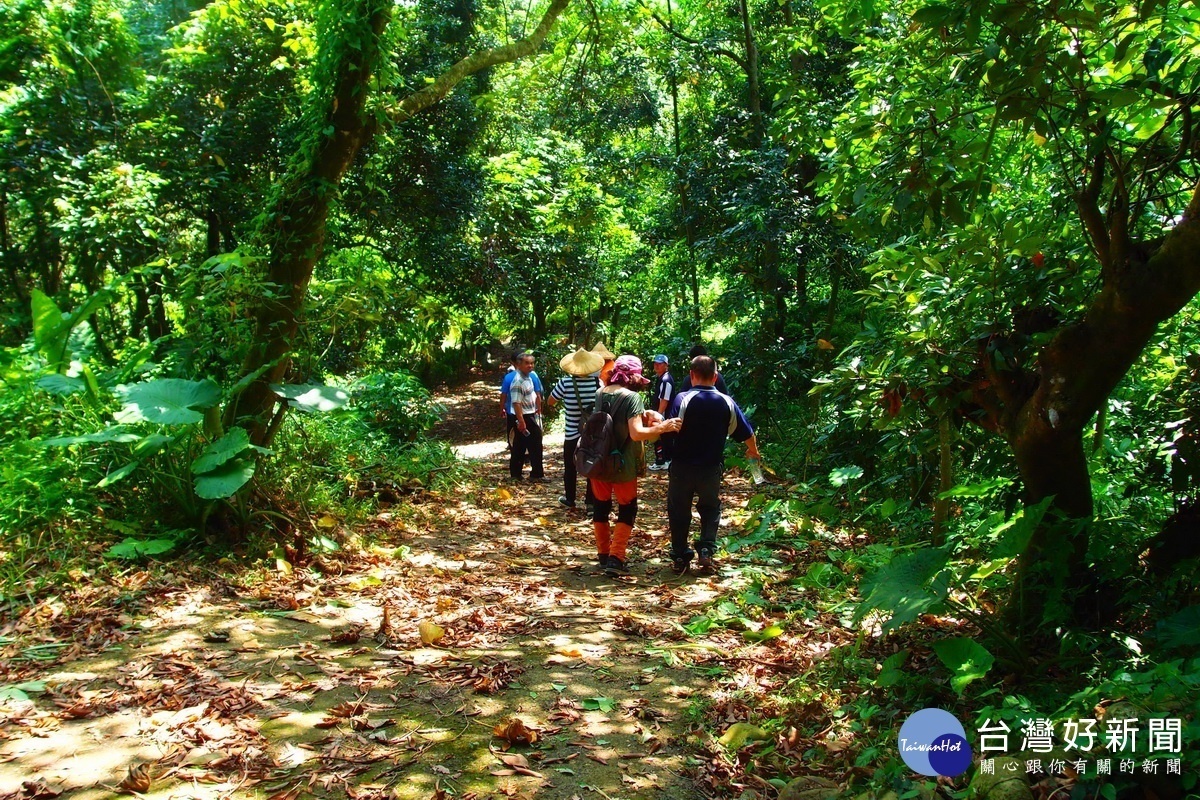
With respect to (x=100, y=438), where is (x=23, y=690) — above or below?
below

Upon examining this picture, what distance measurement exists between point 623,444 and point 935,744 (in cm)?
371

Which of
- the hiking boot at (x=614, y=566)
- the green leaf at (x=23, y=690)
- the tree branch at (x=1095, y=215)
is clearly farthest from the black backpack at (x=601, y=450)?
the green leaf at (x=23, y=690)

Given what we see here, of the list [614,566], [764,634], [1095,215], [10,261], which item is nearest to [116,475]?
[614,566]

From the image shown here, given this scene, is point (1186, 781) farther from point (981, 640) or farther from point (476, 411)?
point (476, 411)

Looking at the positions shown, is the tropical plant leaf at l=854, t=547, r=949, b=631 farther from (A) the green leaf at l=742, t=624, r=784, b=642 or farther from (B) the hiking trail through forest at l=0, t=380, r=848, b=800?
(A) the green leaf at l=742, t=624, r=784, b=642

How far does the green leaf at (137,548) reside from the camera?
16.6 ft

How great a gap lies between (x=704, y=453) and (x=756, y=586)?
1.17 m

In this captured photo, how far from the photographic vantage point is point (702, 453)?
247 inches

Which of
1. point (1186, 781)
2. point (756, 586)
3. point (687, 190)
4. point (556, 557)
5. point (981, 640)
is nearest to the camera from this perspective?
point (1186, 781)

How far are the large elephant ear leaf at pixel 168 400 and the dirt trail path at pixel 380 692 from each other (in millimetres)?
1185

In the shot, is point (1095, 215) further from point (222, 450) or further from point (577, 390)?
point (577, 390)

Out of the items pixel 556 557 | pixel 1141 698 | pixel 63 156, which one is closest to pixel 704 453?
pixel 556 557

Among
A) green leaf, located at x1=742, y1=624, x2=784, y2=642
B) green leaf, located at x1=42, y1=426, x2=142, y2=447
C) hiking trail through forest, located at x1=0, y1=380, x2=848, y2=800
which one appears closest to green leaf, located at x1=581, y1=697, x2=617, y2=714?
hiking trail through forest, located at x1=0, y1=380, x2=848, y2=800

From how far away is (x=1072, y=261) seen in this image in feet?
12.7
